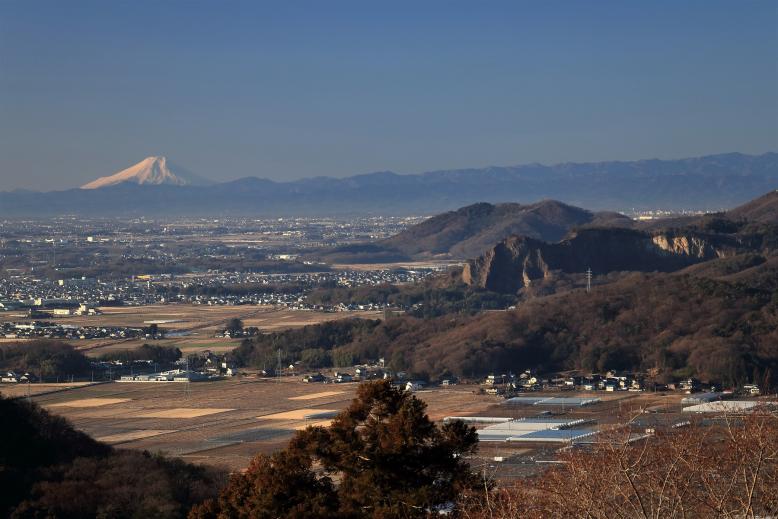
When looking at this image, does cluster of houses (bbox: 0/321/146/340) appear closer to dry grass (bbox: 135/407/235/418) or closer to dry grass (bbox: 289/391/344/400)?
dry grass (bbox: 289/391/344/400)

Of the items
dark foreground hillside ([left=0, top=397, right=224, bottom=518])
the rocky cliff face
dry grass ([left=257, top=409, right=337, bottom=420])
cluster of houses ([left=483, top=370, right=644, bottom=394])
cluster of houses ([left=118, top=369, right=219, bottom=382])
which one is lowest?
cluster of houses ([left=483, top=370, right=644, bottom=394])

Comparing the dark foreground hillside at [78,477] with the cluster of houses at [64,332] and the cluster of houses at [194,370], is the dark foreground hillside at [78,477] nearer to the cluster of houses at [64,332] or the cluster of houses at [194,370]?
the cluster of houses at [194,370]

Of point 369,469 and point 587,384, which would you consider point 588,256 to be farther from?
point 369,469

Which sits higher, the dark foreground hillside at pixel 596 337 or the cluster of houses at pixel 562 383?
the dark foreground hillside at pixel 596 337

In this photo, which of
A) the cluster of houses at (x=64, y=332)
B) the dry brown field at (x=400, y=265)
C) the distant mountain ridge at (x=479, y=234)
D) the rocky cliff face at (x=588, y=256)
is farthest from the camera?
the distant mountain ridge at (x=479, y=234)

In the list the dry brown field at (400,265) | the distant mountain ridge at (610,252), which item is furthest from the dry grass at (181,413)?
the dry brown field at (400,265)

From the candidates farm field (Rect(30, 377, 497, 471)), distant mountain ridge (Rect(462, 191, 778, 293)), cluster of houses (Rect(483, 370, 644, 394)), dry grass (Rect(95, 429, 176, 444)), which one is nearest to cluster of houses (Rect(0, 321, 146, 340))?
farm field (Rect(30, 377, 497, 471))
